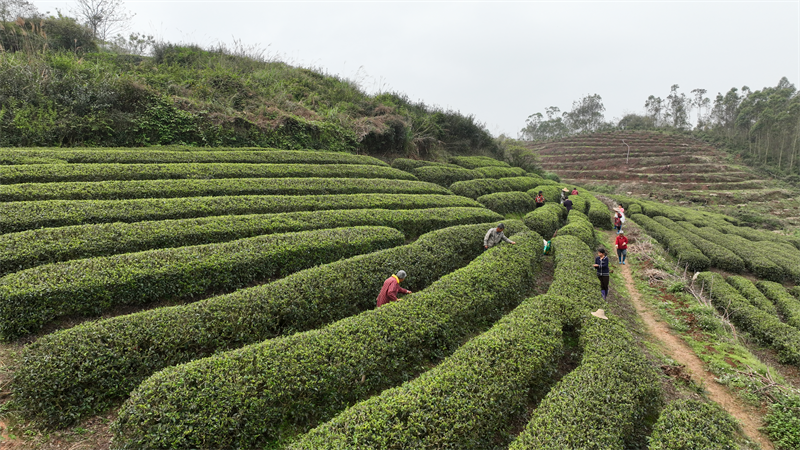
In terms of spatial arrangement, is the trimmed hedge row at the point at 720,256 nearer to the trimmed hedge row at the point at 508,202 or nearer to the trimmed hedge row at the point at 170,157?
the trimmed hedge row at the point at 508,202

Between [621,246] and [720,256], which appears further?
[720,256]

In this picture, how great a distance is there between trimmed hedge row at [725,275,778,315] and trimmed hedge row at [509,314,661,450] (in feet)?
33.7

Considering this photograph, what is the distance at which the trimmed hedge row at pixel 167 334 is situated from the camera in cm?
492

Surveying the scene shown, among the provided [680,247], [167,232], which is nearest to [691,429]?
[167,232]

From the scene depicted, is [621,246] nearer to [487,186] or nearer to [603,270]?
[603,270]

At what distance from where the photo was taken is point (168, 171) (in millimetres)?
12547

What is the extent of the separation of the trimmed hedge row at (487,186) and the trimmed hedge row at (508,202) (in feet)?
3.39

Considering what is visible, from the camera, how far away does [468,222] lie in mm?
14195

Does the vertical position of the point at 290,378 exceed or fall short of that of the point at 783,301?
it exceeds it

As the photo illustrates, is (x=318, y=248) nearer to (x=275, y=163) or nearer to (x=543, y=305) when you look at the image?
(x=543, y=305)

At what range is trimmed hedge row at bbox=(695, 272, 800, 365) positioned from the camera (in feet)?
30.7

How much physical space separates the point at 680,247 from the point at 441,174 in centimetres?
1339

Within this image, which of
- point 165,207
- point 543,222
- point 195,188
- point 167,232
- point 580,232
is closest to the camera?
point 167,232

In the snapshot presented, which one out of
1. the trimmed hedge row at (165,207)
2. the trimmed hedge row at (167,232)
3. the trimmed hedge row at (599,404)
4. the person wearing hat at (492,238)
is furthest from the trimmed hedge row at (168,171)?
the trimmed hedge row at (599,404)
